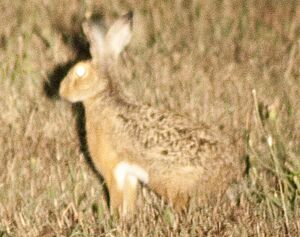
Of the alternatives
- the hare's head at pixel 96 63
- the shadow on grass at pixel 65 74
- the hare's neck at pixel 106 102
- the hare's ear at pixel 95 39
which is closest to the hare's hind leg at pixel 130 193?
the shadow on grass at pixel 65 74

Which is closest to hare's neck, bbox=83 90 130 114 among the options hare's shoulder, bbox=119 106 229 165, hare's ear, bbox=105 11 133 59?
hare's shoulder, bbox=119 106 229 165

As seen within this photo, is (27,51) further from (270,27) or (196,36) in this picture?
(270,27)

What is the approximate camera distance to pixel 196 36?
8039mm

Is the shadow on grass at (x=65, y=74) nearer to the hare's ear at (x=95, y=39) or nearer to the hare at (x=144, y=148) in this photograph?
the hare at (x=144, y=148)

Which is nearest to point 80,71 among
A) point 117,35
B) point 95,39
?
point 95,39

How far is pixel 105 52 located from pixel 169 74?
131 centimetres

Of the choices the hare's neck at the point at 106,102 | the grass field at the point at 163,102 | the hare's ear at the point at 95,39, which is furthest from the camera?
the hare's ear at the point at 95,39

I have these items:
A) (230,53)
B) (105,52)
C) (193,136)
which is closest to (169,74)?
(230,53)

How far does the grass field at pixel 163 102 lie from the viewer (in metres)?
5.19

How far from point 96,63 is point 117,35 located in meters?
0.25

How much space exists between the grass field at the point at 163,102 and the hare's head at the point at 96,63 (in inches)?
10.5

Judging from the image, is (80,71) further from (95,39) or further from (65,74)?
(65,74)

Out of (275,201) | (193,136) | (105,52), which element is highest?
(105,52)

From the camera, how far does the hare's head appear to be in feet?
19.1
